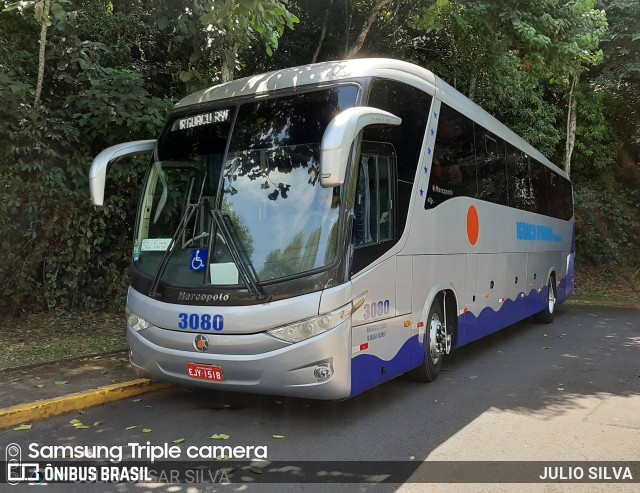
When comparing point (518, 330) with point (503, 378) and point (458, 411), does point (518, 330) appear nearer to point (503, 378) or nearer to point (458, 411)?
point (503, 378)

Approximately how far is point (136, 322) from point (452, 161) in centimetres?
419

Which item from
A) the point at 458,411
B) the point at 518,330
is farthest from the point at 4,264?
the point at 518,330

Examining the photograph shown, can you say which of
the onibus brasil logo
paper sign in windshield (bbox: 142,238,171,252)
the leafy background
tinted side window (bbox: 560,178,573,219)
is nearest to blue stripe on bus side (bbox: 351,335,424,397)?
paper sign in windshield (bbox: 142,238,171,252)

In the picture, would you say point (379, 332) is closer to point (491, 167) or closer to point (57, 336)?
point (491, 167)

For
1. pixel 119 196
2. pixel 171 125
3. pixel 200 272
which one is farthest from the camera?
pixel 119 196

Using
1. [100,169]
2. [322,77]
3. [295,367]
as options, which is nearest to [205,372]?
[295,367]

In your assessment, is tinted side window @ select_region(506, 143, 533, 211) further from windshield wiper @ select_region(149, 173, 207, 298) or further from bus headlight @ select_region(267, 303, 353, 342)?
windshield wiper @ select_region(149, 173, 207, 298)

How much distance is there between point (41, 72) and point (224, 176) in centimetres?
495

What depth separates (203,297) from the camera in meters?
4.99

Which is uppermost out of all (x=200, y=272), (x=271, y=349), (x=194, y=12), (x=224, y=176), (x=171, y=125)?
(x=194, y=12)

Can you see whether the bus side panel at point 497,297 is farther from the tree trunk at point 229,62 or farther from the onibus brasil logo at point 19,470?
the onibus brasil logo at point 19,470

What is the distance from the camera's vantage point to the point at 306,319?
471 cm

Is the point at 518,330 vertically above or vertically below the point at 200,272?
below

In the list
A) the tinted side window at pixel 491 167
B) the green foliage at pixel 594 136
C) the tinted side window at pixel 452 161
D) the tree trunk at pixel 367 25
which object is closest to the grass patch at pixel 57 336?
the tinted side window at pixel 452 161
